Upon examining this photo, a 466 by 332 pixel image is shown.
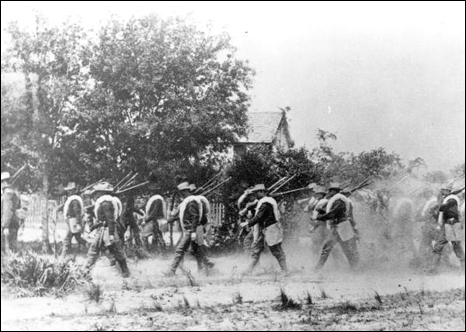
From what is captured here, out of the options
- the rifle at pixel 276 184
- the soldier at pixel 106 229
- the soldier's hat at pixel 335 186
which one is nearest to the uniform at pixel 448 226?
the soldier's hat at pixel 335 186

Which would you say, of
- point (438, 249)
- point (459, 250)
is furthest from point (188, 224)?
point (459, 250)

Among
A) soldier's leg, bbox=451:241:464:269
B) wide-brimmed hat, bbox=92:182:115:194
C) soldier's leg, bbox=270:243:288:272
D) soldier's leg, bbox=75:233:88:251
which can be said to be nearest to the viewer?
wide-brimmed hat, bbox=92:182:115:194

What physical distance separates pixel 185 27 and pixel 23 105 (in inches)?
103

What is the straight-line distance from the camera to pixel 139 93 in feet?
25.8

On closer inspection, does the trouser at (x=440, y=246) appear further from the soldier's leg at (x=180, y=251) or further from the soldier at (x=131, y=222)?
the soldier at (x=131, y=222)

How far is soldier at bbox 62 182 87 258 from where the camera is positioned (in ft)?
25.7

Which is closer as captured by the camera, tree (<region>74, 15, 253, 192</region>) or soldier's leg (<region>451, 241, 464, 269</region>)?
Result: tree (<region>74, 15, 253, 192</region>)

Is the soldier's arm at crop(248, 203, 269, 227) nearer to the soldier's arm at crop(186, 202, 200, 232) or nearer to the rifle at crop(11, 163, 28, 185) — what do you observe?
the soldier's arm at crop(186, 202, 200, 232)

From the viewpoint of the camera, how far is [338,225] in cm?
872

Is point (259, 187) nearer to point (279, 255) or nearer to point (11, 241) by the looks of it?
point (279, 255)

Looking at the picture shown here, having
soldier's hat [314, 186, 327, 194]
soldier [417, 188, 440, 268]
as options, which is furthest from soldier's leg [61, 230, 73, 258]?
soldier [417, 188, 440, 268]

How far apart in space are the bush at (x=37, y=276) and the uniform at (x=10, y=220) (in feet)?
1.16

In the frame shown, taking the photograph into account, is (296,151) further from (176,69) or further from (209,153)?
(176,69)

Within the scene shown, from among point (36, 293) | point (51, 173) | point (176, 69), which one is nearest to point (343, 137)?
point (176, 69)
